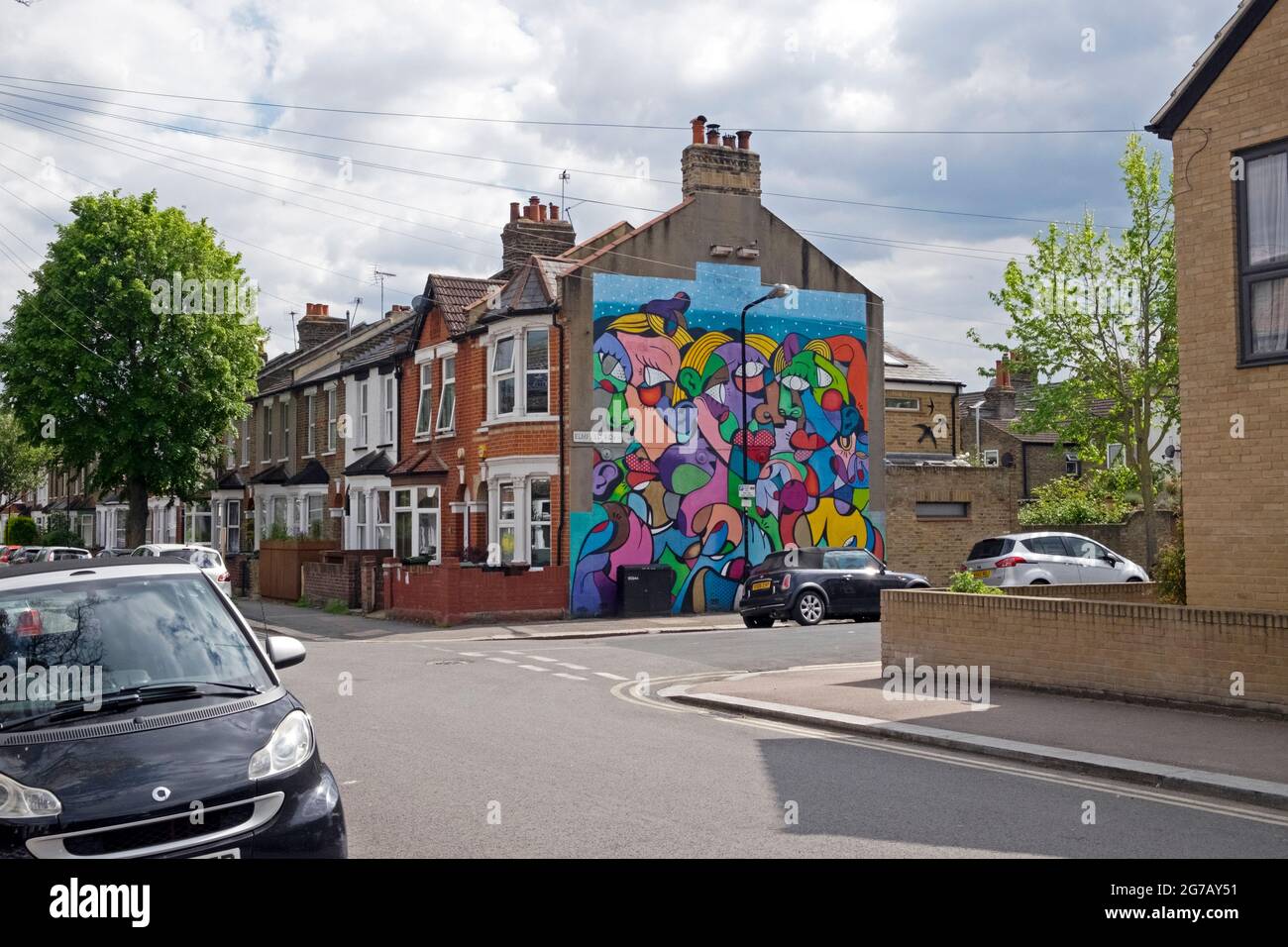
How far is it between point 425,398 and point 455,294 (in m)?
2.94

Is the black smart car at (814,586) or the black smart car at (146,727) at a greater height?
the black smart car at (146,727)

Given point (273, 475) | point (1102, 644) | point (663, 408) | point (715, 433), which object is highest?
point (663, 408)

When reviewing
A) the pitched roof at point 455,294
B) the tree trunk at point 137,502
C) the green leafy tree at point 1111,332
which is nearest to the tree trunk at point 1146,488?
the green leafy tree at point 1111,332

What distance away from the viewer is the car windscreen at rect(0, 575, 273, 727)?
19.5 feet

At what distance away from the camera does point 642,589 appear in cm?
2697

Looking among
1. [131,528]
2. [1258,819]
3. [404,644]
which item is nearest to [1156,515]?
[404,644]

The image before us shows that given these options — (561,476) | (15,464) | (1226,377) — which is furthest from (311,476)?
(15,464)

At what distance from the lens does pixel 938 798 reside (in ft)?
27.3

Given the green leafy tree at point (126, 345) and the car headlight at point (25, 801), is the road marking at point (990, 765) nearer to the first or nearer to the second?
the car headlight at point (25, 801)

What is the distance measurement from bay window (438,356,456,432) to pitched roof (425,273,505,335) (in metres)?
0.98

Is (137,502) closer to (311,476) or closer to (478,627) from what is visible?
(311,476)

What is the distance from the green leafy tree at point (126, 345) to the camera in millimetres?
37000

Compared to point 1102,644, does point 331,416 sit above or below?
above

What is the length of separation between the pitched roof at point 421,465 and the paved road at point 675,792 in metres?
16.5
